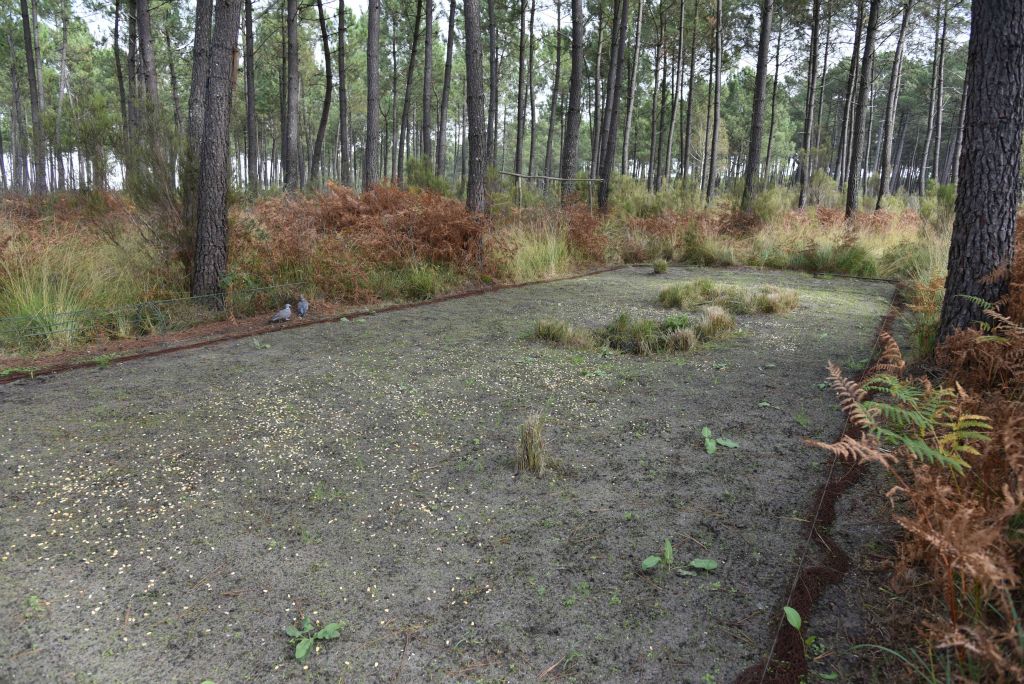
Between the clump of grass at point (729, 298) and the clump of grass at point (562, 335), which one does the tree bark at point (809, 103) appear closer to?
the clump of grass at point (729, 298)

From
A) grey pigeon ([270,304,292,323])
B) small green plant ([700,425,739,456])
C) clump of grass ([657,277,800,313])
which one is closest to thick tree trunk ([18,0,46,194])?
grey pigeon ([270,304,292,323])

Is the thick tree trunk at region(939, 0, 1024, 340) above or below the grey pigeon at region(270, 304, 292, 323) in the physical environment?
above

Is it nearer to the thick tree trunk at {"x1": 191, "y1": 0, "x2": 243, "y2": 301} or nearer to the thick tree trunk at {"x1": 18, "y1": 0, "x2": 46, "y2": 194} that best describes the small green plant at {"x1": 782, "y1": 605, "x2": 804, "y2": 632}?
the thick tree trunk at {"x1": 191, "y1": 0, "x2": 243, "y2": 301}

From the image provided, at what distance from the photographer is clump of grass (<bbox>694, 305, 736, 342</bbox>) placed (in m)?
4.79

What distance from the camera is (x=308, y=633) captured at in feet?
5.59

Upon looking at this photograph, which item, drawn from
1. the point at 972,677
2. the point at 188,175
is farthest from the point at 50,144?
the point at 972,677

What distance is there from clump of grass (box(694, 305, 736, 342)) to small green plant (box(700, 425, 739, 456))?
1.92 m

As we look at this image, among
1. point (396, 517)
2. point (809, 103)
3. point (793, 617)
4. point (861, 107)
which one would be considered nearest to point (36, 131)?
point (396, 517)

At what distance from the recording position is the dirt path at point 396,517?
164 cm

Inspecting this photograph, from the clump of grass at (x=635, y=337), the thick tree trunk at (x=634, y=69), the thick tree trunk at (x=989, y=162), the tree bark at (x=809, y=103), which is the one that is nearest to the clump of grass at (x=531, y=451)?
the clump of grass at (x=635, y=337)

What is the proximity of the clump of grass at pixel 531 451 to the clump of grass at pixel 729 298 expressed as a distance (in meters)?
3.74

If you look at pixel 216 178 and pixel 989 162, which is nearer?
pixel 989 162

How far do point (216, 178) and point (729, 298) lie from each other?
5.18 m

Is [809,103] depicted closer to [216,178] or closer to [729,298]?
[729,298]
